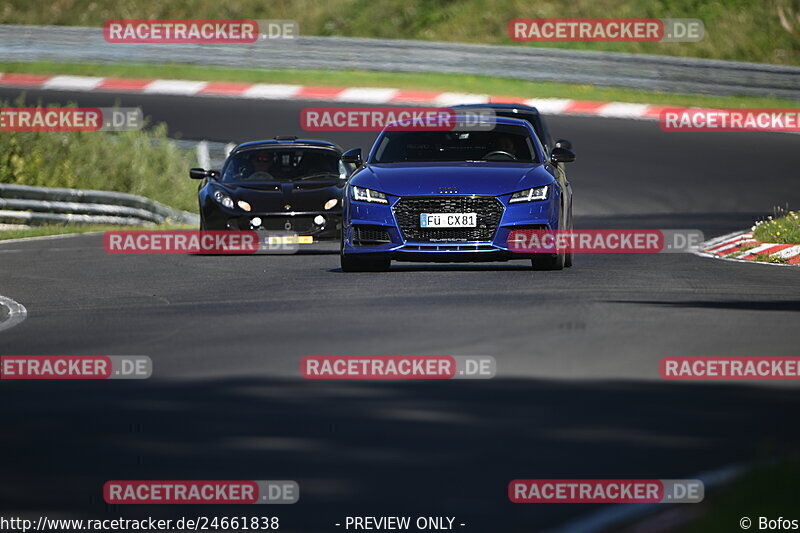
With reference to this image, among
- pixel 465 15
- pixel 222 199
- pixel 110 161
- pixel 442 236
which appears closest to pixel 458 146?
pixel 442 236

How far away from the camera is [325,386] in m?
9.08

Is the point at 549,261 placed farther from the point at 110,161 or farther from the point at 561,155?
the point at 110,161

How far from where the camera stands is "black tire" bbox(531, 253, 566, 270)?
1627 centimetres

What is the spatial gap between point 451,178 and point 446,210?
359 millimetres

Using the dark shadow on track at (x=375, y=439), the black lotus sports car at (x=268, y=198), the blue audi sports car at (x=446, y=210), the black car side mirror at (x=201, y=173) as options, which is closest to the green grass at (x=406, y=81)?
the black lotus sports car at (x=268, y=198)

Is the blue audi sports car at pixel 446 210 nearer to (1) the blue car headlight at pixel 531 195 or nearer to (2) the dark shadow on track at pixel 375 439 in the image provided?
(1) the blue car headlight at pixel 531 195

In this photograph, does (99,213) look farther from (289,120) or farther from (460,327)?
(460,327)

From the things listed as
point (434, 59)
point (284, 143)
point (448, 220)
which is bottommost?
point (448, 220)

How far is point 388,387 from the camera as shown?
9008 mm

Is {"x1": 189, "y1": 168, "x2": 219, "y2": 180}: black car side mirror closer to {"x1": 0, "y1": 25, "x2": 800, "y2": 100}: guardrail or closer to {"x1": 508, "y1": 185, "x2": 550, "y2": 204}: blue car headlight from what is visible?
{"x1": 508, "y1": 185, "x2": 550, "y2": 204}: blue car headlight

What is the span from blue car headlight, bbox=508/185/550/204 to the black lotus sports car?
188 inches

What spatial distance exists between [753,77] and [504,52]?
5.29m

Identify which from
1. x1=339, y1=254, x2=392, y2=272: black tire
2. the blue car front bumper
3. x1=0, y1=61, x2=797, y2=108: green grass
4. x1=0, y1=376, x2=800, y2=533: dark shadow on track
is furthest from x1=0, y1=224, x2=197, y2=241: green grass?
x1=0, y1=376, x2=800, y2=533: dark shadow on track

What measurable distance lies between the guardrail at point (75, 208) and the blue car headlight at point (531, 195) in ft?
41.4
